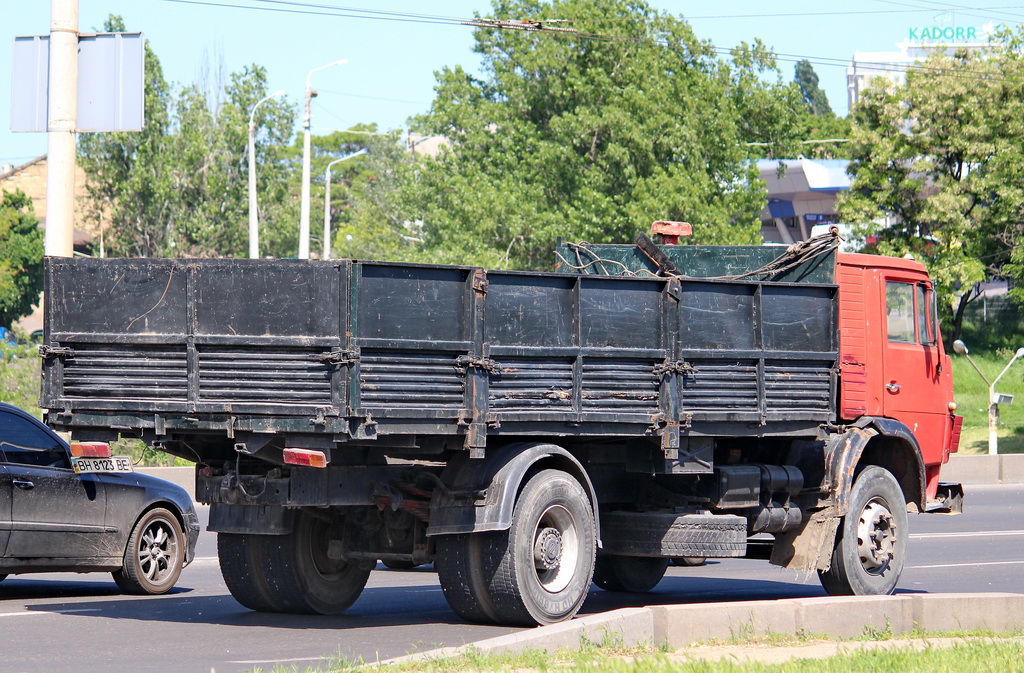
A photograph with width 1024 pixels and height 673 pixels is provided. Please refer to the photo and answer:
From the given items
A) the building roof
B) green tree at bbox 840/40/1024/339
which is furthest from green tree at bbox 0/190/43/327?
green tree at bbox 840/40/1024/339

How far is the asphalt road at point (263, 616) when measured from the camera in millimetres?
7609

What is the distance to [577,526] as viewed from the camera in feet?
28.7

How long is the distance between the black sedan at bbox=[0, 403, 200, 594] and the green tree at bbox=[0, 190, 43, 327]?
4878 centimetres

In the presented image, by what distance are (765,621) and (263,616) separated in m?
3.69

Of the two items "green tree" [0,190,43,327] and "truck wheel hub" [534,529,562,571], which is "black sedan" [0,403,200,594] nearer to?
"truck wheel hub" [534,529,562,571]

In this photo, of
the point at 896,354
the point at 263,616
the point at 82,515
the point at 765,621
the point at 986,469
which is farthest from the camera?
the point at 986,469

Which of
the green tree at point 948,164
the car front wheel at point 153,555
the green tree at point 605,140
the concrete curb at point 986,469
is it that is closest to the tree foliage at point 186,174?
the green tree at point 605,140

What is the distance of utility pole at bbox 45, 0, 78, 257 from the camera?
14.0m

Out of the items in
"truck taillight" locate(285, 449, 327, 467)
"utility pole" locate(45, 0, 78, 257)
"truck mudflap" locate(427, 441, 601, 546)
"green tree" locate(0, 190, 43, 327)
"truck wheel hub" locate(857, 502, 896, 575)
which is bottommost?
"truck wheel hub" locate(857, 502, 896, 575)

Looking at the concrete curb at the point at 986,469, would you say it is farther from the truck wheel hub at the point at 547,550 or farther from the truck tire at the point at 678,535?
the truck wheel hub at the point at 547,550

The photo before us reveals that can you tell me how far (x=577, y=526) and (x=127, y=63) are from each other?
26.8 ft

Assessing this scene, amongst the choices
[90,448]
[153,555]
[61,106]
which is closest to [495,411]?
[90,448]

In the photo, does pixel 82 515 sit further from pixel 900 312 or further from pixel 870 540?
pixel 900 312

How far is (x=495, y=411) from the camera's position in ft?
26.6
